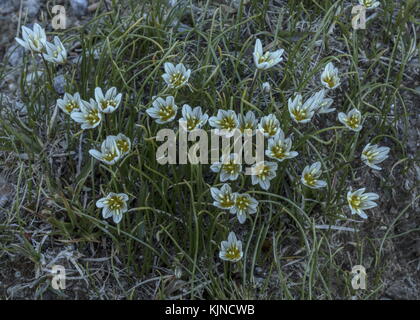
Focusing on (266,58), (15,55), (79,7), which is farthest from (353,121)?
(15,55)

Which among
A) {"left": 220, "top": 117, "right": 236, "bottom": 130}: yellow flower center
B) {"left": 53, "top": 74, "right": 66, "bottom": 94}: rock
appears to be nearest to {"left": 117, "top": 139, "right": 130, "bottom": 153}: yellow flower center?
{"left": 220, "top": 117, "right": 236, "bottom": 130}: yellow flower center

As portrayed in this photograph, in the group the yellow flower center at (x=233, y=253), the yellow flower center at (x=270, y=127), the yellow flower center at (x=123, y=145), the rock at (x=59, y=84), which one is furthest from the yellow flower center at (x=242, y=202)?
the rock at (x=59, y=84)

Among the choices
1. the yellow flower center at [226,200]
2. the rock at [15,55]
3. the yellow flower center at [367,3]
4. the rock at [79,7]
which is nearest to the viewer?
the yellow flower center at [226,200]

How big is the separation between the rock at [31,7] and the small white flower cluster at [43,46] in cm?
66

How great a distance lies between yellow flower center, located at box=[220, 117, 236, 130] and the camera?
232 centimetres

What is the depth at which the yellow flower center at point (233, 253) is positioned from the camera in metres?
2.26

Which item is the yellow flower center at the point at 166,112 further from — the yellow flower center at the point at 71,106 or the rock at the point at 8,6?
the rock at the point at 8,6

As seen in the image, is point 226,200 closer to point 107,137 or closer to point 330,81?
point 107,137

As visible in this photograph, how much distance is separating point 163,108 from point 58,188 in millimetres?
571

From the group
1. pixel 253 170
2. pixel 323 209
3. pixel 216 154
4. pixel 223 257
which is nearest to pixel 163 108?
pixel 216 154

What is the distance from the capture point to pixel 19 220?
237 cm
